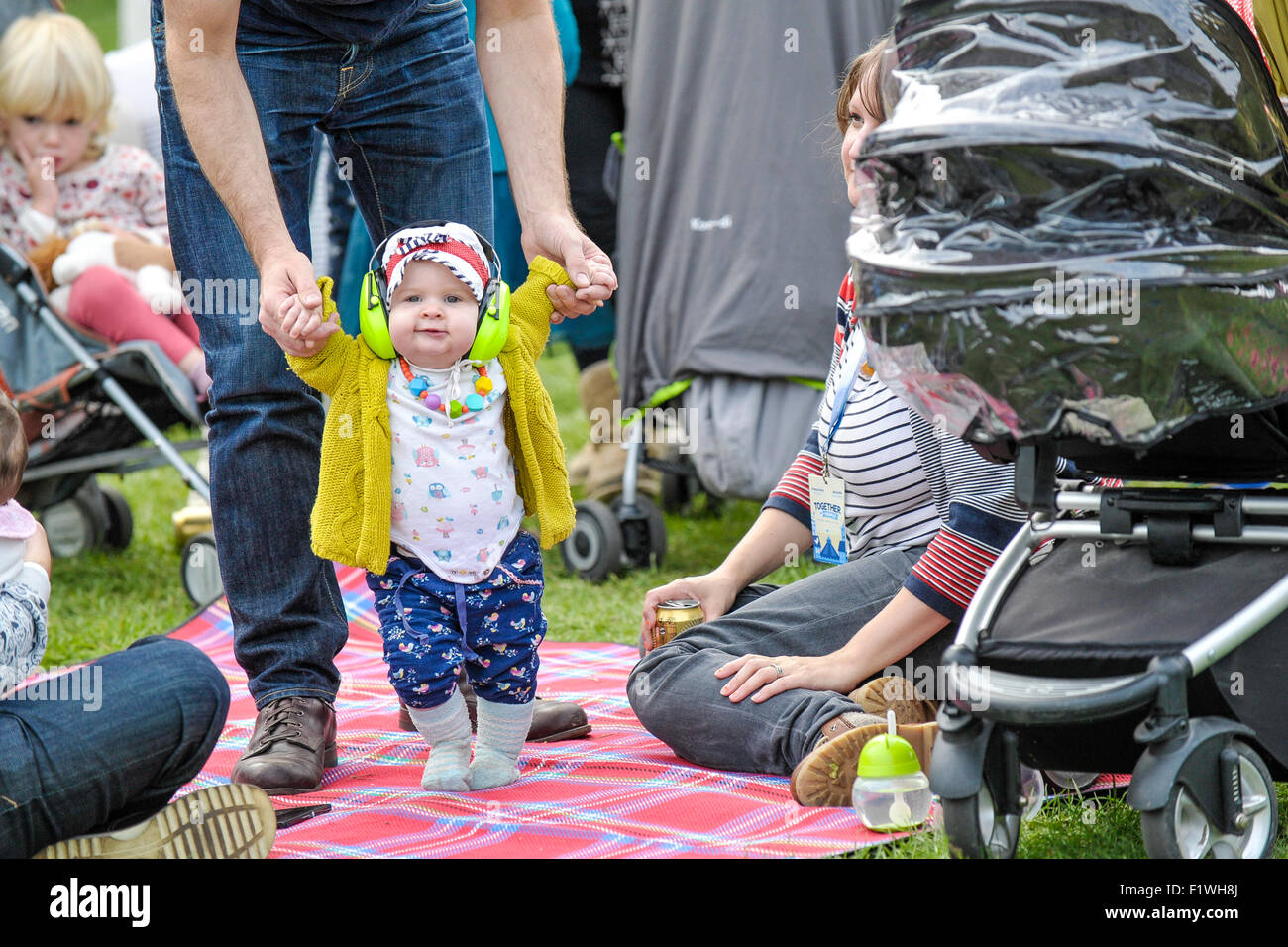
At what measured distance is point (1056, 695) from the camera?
1871 millimetres

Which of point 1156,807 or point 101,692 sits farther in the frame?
point 101,692

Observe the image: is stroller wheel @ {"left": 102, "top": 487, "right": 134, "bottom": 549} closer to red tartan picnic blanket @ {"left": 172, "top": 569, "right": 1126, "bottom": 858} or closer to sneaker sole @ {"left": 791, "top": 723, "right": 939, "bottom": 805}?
red tartan picnic blanket @ {"left": 172, "top": 569, "right": 1126, "bottom": 858}

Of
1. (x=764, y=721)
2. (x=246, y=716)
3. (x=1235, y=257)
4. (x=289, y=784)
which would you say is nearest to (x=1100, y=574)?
(x=1235, y=257)

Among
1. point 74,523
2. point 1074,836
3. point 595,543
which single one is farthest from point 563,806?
point 74,523

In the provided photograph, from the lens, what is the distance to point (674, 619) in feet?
9.04

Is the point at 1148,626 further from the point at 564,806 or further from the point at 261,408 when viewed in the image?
the point at 261,408

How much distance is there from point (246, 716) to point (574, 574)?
1643 mm

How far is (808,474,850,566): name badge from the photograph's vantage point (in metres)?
2.71

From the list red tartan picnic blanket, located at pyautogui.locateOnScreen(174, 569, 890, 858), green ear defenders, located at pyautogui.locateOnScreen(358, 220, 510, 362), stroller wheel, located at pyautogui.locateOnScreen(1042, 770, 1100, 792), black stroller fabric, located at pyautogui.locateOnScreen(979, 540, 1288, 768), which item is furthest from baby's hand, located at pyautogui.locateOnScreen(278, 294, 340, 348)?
stroller wheel, located at pyautogui.locateOnScreen(1042, 770, 1100, 792)

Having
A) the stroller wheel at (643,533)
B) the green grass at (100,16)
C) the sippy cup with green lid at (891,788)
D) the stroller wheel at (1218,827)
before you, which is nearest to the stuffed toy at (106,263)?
the stroller wheel at (643,533)

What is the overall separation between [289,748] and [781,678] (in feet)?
2.66

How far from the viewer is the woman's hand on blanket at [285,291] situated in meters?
2.24

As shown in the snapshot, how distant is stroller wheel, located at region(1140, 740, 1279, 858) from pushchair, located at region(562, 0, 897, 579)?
6.90 feet

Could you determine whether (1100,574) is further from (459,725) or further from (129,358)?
(129,358)
